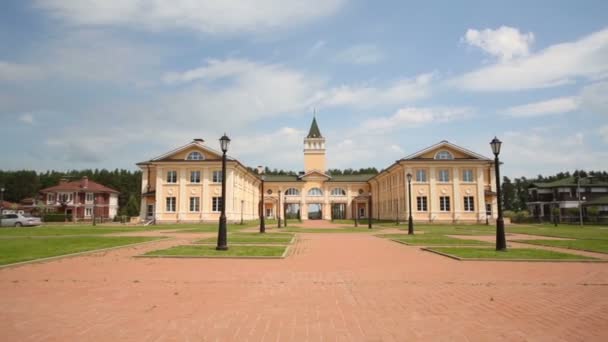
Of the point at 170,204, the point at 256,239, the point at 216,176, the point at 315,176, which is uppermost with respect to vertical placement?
the point at 315,176

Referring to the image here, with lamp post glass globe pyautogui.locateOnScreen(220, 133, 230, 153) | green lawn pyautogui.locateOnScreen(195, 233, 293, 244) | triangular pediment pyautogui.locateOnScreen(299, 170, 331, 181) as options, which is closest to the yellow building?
triangular pediment pyautogui.locateOnScreen(299, 170, 331, 181)

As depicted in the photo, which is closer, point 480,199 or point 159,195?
point 480,199

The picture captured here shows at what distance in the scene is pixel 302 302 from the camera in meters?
6.46

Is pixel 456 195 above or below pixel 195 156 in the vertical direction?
below

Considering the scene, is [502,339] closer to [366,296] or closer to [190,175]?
[366,296]

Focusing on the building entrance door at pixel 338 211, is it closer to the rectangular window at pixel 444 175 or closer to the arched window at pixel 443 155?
the rectangular window at pixel 444 175

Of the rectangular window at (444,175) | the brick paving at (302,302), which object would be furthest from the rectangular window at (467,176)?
the brick paving at (302,302)

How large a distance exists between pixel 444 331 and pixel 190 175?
4764 centimetres

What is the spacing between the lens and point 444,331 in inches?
195

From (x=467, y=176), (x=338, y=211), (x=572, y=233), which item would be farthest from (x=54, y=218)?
(x=572, y=233)

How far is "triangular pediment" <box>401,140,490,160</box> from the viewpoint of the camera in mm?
46906

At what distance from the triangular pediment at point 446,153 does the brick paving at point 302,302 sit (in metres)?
37.1

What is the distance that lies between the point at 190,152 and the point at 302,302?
45869 mm

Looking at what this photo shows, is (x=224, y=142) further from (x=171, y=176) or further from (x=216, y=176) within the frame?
(x=171, y=176)
